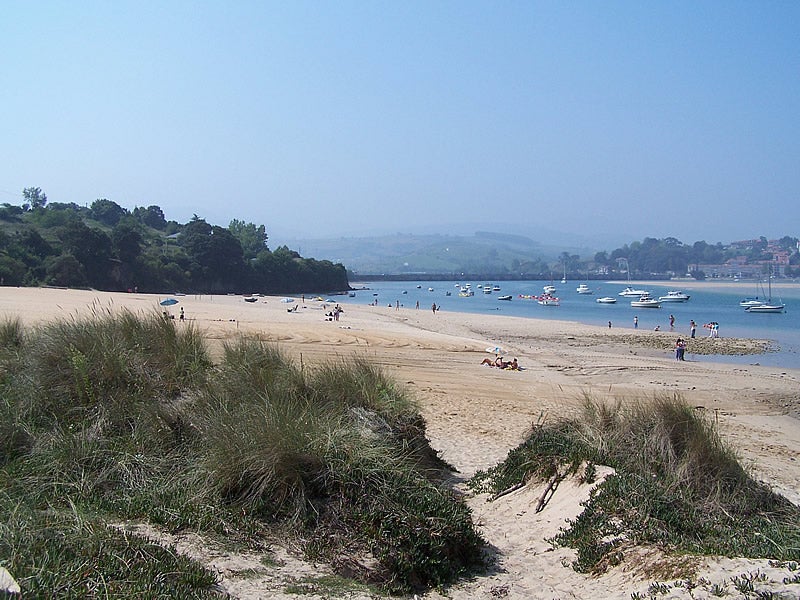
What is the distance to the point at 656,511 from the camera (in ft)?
18.7

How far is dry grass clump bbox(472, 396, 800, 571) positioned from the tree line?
194ft

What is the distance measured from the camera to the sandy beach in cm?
517

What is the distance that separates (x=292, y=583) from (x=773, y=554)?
130 inches

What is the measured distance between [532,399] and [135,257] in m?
76.3

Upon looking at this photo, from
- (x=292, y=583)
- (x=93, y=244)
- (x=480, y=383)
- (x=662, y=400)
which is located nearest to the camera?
(x=292, y=583)

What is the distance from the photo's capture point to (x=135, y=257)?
83375 mm

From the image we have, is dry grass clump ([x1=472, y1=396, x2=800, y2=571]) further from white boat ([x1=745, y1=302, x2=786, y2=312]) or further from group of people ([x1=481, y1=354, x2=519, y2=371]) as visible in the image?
white boat ([x1=745, y1=302, x2=786, y2=312])

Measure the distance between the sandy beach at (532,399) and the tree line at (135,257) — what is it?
25086 mm

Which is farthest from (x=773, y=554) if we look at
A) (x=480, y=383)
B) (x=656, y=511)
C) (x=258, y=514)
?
(x=480, y=383)

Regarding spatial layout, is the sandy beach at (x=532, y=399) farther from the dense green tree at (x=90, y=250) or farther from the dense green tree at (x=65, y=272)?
the dense green tree at (x=90, y=250)

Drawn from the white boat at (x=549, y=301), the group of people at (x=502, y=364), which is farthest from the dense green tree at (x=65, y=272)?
the group of people at (x=502, y=364)

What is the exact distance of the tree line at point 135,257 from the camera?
6700 centimetres

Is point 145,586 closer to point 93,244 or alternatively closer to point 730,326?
point 730,326

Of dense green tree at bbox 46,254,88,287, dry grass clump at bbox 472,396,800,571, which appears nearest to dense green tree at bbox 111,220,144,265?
dense green tree at bbox 46,254,88,287
